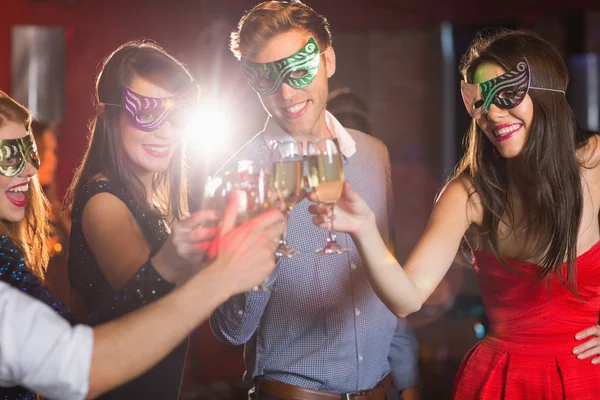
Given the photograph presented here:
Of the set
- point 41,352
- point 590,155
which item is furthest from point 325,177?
point 590,155

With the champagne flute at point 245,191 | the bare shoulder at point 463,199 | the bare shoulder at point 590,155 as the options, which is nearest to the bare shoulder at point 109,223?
the champagne flute at point 245,191

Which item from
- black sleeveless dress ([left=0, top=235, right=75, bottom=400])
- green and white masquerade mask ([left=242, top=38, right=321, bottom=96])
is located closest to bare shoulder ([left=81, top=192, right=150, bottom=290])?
black sleeveless dress ([left=0, top=235, right=75, bottom=400])

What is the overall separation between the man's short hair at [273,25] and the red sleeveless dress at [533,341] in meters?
0.96

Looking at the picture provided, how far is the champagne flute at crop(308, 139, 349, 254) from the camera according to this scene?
5.33ft

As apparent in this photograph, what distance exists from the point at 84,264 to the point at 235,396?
397 cm

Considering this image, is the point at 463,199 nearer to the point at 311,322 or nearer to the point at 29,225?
the point at 311,322

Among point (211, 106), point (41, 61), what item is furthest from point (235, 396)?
point (41, 61)

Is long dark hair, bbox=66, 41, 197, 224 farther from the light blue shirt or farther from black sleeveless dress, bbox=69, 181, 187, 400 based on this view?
the light blue shirt

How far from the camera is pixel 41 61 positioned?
236 inches

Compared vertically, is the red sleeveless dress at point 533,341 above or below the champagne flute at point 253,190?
below

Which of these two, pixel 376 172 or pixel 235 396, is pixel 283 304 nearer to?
pixel 376 172

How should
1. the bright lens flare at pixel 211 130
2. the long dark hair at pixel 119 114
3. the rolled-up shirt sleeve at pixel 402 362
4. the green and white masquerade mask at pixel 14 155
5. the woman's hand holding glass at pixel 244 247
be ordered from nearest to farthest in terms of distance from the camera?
1. the woman's hand holding glass at pixel 244 247
2. the green and white masquerade mask at pixel 14 155
3. the long dark hair at pixel 119 114
4. the rolled-up shirt sleeve at pixel 402 362
5. the bright lens flare at pixel 211 130

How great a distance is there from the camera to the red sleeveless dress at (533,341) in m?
2.11

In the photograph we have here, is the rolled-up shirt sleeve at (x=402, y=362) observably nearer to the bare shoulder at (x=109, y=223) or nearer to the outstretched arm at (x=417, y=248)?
the outstretched arm at (x=417, y=248)
